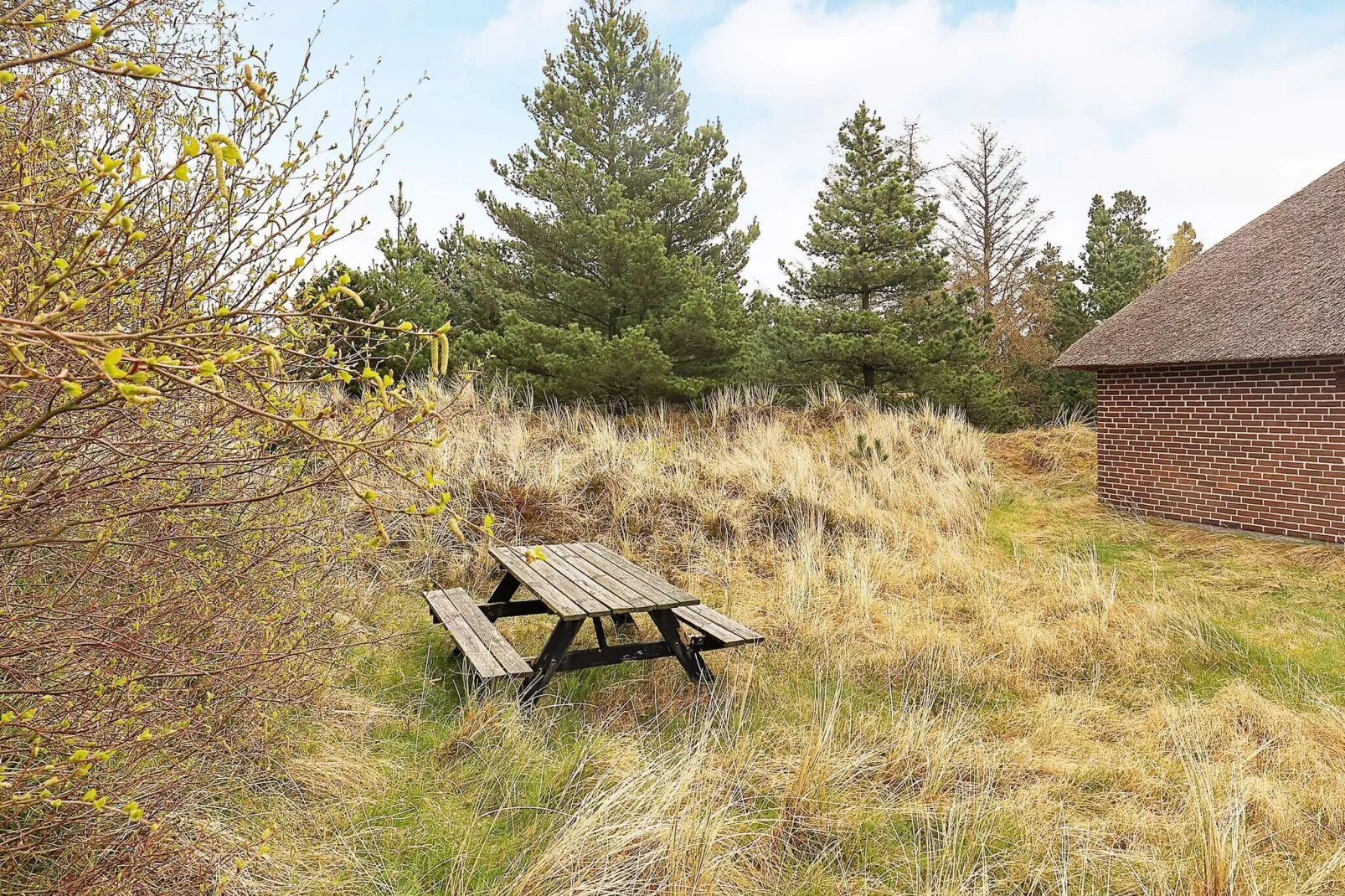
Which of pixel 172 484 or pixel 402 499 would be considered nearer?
pixel 172 484

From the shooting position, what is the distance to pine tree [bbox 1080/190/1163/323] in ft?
54.6

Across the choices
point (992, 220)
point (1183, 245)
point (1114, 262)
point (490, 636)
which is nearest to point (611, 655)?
point (490, 636)

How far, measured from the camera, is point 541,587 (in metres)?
4.07

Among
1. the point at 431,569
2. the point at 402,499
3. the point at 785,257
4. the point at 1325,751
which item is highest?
the point at 785,257

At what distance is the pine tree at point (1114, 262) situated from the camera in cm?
1666

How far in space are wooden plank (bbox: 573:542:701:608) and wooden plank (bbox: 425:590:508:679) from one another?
0.85 m

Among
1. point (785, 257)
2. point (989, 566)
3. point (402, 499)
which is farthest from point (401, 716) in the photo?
point (785, 257)

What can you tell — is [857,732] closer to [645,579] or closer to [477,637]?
[645,579]

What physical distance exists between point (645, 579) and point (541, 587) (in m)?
0.62

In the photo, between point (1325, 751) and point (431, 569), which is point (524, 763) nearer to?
point (431, 569)

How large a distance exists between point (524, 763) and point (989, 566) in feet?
16.0

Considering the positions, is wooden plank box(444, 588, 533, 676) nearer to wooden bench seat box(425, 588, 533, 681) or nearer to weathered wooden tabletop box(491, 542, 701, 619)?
wooden bench seat box(425, 588, 533, 681)

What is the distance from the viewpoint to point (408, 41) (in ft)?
11.6

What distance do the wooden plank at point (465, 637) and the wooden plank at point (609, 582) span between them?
677mm
